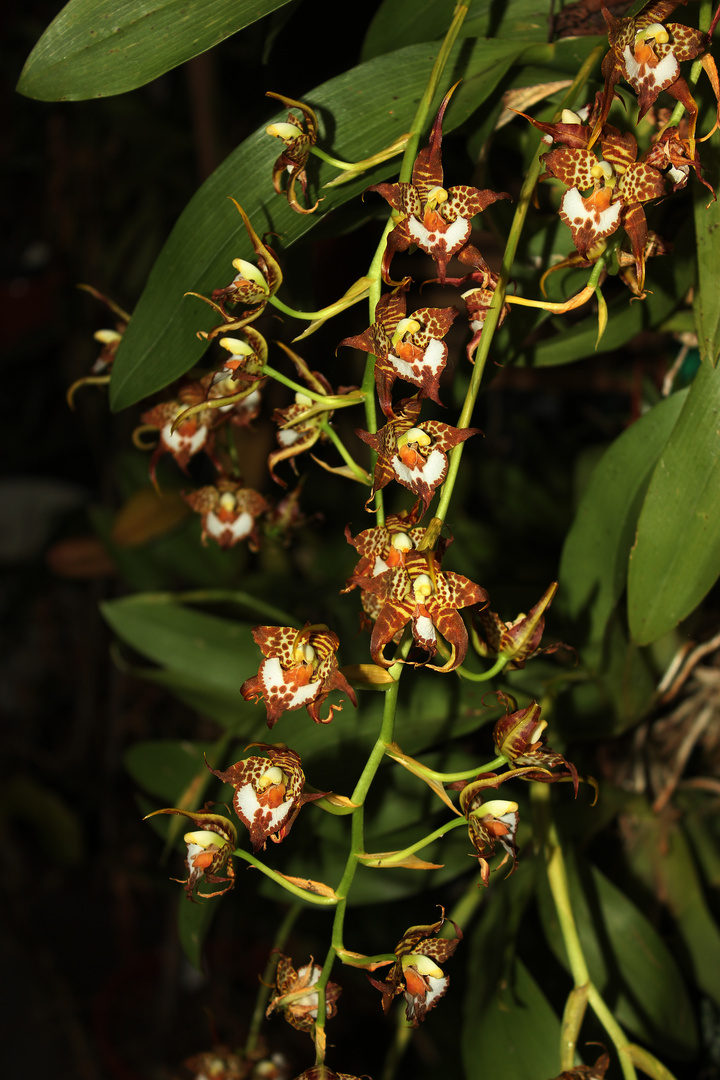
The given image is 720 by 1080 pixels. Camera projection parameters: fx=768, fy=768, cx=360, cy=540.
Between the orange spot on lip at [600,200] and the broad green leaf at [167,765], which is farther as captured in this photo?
the broad green leaf at [167,765]

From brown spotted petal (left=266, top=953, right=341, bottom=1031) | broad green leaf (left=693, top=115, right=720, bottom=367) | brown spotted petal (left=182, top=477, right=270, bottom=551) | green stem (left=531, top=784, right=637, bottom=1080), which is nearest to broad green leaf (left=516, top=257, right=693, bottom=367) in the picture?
broad green leaf (left=693, top=115, right=720, bottom=367)

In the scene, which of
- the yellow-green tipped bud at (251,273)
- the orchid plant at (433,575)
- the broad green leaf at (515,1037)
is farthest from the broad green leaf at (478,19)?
the broad green leaf at (515,1037)

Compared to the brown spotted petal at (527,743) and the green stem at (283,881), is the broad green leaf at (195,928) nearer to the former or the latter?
the green stem at (283,881)

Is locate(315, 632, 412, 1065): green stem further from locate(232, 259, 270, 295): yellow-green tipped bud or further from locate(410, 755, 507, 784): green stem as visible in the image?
locate(232, 259, 270, 295): yellow-green tipped bud

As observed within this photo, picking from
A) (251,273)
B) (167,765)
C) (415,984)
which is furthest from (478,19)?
(167,765)

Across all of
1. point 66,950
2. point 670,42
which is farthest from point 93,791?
point 670,42

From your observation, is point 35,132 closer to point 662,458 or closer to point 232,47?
point 232,47
